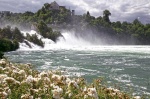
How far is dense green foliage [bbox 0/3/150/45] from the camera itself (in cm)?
14788

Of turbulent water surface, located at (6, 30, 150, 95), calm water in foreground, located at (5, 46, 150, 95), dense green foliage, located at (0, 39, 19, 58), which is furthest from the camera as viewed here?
dense green foliage, located at (0, 39, 19, 58)

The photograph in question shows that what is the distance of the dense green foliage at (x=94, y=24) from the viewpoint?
14788 centimetres

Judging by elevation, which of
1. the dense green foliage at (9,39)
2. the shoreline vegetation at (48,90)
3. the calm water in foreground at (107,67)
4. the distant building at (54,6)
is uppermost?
the distant building at (54,6)

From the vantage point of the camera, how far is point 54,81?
8.03 meters

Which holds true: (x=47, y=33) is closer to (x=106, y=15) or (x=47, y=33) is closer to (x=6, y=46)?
(x=6, y=46)

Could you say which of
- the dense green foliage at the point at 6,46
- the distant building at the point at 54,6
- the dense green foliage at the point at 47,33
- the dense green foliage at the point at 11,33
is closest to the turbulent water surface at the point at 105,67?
the dense green foliage at the point at 6,46

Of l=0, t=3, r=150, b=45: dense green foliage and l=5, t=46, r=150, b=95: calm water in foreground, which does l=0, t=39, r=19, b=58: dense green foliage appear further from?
l=0, t=3, r=150, b=45: dense green foliage

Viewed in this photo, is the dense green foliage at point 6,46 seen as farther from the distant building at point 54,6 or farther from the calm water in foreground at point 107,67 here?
the distant building at point 54,6

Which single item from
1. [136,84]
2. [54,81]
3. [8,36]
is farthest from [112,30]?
[54,81]

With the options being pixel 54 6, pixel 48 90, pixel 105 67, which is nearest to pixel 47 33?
pixel 54 6

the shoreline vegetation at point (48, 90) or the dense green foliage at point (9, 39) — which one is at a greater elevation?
the dense green foliage at point (9, 39)

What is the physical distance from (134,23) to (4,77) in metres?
185

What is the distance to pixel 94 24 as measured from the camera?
159 m

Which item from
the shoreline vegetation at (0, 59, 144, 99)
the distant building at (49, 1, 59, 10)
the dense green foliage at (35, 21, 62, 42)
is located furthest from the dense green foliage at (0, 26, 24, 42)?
the distant building at (49, 1, 59, 10)
